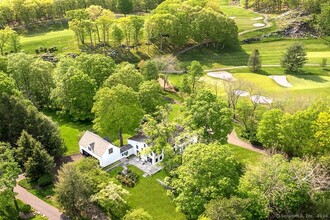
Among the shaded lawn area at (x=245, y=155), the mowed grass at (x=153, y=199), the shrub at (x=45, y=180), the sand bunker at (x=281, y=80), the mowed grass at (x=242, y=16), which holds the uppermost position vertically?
the mowed grass at (x=242, y=16)

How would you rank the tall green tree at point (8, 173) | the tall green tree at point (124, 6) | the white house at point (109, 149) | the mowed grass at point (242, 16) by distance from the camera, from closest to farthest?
the tall green tree at point (8, 173) → the white house at point (109, 149) → the mowed grass at point (242, 16) → the tall green tree at point (124, 6)

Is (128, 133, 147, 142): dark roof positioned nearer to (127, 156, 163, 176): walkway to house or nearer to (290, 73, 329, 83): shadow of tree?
(127, 156, 163, 176): walkway to house

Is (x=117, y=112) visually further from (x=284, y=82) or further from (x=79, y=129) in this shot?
(x=284, y=82)

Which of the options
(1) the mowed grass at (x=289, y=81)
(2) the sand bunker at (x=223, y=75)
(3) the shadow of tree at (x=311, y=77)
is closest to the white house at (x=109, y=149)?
(1) the mowed grass at (x=289, y=81)

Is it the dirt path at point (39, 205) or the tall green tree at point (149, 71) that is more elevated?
the tall green tree at point (149, 71)

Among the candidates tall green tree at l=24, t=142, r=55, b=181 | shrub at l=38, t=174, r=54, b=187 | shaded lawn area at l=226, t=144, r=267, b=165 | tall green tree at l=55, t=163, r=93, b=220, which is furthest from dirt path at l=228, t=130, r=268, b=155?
tall green tree at l=24, t=142, r=55, b=181

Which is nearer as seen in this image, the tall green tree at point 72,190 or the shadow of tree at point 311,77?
the tall green tree at point 72,190

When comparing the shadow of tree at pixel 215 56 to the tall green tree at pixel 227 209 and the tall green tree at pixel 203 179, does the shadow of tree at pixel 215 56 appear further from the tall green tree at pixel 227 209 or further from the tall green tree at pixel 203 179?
the tall green tree at pixel 227 209
